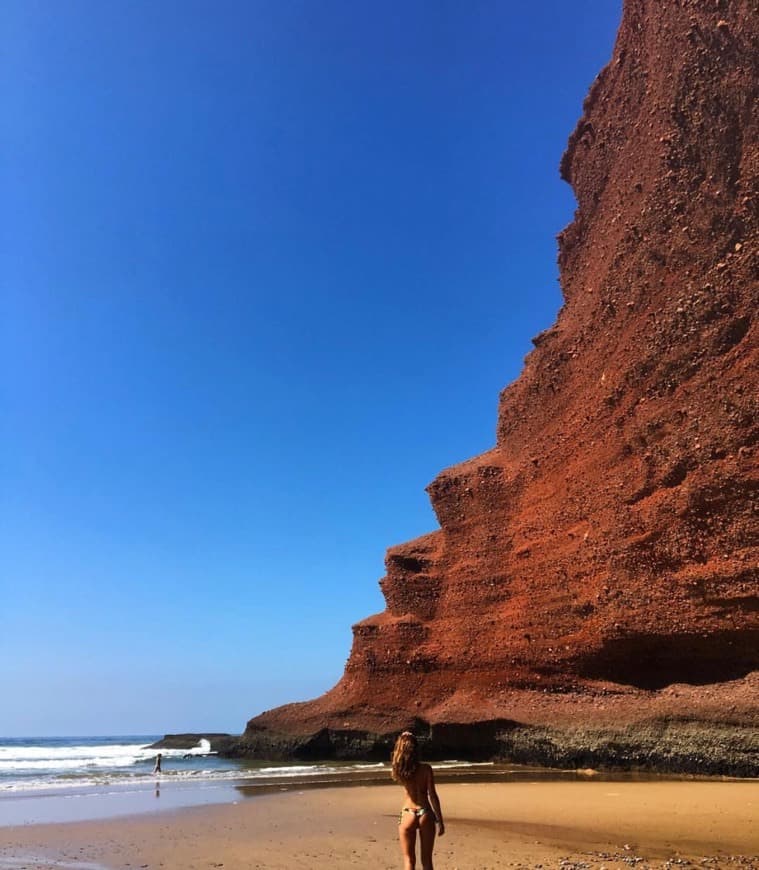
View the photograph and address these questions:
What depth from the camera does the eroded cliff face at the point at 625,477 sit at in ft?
68.1

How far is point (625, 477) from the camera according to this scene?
2442 cm

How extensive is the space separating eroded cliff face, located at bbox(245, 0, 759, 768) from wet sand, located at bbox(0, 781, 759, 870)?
5467 mm

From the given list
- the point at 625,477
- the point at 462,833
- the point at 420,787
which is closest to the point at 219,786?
the point at 462,833

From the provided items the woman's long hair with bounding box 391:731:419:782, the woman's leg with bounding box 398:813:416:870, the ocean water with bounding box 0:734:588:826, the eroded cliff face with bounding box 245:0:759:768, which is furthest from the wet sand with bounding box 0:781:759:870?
the eroded cliff face with bounding box 245:0:759:768

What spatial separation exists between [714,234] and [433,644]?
739 inches

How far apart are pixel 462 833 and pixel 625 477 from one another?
613 inches

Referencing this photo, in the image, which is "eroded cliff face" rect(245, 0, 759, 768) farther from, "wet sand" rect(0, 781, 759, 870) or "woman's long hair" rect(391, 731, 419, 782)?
"woman's long hair" rect(391, 731, 419, 782)

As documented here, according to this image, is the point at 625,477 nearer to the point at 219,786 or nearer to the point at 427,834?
the point at 219,786

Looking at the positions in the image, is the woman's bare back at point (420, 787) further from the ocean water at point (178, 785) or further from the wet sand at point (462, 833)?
the ocean water at point (178, 785)

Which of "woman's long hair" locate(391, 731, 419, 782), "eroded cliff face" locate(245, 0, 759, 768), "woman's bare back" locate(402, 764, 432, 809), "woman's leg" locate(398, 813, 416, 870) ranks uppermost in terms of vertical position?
"eroded cliff face" locate(245, 0, 759, 768)

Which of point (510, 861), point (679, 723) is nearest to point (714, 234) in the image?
point (679, 723)

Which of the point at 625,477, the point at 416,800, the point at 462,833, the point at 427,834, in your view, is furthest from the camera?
the point at 625,477

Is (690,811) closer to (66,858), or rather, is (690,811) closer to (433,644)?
(66,858)

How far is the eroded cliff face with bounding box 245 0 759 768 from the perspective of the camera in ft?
68.1
